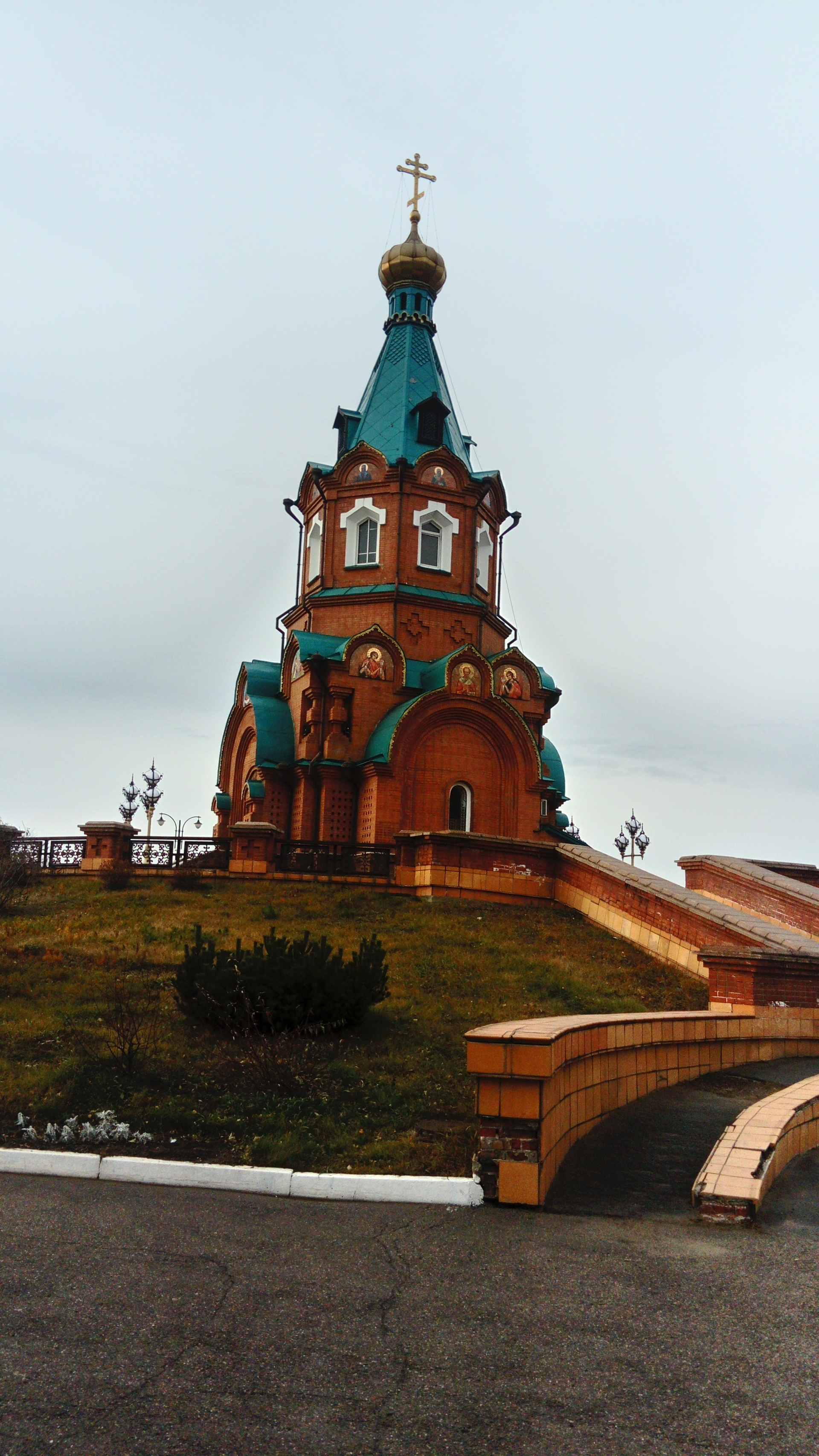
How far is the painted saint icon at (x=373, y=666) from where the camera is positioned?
20.7 m

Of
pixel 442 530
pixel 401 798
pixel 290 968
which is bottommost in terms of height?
pixel 290 968

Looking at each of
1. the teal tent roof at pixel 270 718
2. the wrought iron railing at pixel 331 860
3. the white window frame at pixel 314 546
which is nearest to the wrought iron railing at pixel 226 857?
the wrought iron railing at pixel 331 860

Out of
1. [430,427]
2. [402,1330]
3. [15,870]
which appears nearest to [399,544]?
[430,427]

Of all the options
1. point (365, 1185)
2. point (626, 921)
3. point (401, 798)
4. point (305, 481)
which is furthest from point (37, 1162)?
point (305, 481)

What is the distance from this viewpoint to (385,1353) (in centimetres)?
327

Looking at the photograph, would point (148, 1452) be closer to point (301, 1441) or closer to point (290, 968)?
point (301, 1441)

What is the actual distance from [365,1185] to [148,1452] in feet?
8.50

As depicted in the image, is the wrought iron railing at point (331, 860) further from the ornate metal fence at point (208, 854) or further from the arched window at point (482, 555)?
the arched window at point (482, 555)

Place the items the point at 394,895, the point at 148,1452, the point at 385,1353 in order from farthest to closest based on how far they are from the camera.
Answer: the point at 394,895
the point at 385,1353
the point at 148,1452

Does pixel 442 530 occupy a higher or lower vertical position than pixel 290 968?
higher

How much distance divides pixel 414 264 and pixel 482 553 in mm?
6971

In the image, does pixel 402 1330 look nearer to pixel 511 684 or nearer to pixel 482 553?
pixel 511 684

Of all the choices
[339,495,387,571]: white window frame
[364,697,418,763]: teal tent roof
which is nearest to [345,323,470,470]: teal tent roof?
[339,495,387,571]: white window frame

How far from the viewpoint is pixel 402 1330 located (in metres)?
3.47
